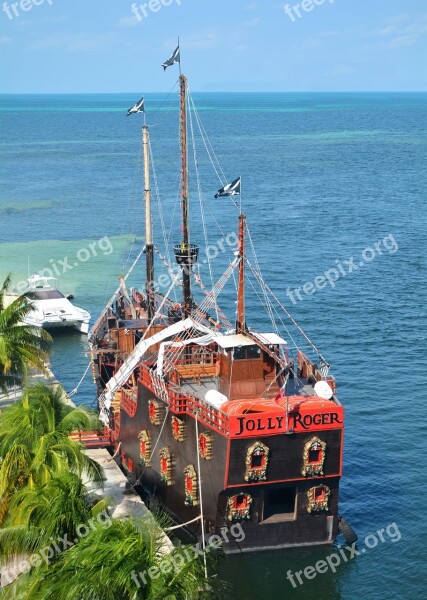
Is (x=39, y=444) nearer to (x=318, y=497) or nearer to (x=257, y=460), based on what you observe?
(x=257, y=460)

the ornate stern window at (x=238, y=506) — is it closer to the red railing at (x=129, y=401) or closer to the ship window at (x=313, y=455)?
the ship window at (x=313, y=455)

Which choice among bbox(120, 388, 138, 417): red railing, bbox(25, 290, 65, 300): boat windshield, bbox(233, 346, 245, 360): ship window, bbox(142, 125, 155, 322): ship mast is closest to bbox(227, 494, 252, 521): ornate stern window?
bbox(233, 346, 245, 360): ship window

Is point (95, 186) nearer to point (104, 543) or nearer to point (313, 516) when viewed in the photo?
point (313, 516)

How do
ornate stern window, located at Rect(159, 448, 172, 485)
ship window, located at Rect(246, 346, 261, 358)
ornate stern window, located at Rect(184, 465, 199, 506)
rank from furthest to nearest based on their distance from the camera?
ornate stern window, located at Rect(159, 448, 172, 485)
ship window, located at Rect(246, 346, 261, 358)
ornate stern window, located at Rect(184, 465, 199, 506)

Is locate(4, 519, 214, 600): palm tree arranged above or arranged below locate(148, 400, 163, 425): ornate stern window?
above

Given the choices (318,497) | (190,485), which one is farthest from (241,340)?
(318,497)

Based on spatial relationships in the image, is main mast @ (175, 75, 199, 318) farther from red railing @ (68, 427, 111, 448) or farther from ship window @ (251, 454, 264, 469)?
ship window @ (251, 454, 264, 469)

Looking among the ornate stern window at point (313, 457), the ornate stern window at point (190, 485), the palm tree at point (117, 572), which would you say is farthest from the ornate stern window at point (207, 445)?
the palm tree at point (117, 572)
